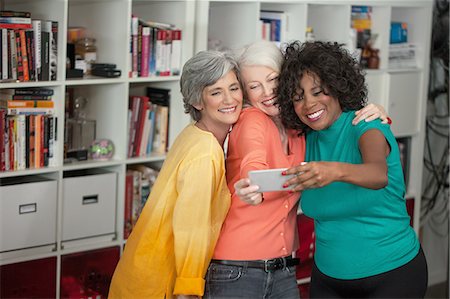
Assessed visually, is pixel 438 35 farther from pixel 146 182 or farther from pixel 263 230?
pixel 263 230

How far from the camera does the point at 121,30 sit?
321 cm

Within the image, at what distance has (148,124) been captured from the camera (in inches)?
134

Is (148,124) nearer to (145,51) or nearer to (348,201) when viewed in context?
(145,51)

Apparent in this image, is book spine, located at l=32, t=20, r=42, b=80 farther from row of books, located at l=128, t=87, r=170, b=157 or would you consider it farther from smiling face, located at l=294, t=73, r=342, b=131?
smiling face, located at l=294, t=73, r=342, b=131

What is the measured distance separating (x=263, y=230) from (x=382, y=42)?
1.99 meters

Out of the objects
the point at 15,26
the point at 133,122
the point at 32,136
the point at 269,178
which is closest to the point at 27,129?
the point at 32,136

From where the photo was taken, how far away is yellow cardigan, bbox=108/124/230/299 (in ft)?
7.37

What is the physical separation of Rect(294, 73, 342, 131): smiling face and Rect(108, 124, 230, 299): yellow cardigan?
0.95 feet

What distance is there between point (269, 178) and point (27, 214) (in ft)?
4.28

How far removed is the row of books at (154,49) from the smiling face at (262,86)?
0.95 metres

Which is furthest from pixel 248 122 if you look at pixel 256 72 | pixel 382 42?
pixel 382 42

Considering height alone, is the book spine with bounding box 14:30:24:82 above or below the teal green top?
above

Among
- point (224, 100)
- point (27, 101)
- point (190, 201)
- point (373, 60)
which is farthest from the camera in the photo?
point (373, 60)

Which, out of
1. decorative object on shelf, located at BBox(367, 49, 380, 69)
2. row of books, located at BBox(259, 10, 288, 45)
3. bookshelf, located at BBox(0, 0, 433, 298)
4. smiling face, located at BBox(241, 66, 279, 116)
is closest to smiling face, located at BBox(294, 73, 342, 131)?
smiling face, located at BBox(241, 66, 279, 116)
